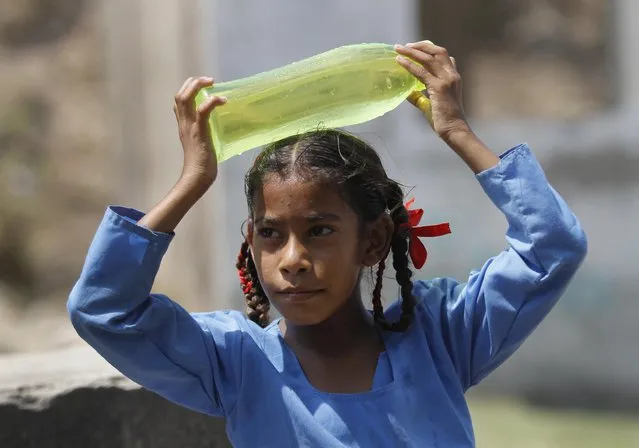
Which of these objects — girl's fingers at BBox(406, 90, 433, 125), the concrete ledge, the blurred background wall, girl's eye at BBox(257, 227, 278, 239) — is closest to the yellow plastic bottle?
girl's fingers at BBox(406, 90, 433, 125)

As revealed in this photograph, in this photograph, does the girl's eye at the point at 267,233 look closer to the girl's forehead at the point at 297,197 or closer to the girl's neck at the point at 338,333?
the girl's forehead at the point at 297,197

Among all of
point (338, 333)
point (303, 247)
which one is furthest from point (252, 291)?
point (303, 247)

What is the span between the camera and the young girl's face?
2.10m

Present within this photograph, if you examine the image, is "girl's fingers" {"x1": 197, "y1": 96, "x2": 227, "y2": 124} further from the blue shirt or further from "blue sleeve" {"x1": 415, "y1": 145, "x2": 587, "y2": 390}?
"blue sleeve" {"x1": 415, "y1": 145, "x2": 587, "y2": 390}

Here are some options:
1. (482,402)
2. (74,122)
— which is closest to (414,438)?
(482,402)

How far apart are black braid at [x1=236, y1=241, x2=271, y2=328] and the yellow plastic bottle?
0.93 feet

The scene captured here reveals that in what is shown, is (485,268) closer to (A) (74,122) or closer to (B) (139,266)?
(B) (139,266)

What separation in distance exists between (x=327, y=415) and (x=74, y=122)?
724 centimetres

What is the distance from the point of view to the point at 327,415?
209cm

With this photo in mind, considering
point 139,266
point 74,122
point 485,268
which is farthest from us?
point 74,122

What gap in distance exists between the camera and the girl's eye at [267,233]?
7.04 ft

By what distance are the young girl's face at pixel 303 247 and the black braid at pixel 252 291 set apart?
228 mm

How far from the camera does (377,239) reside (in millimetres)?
2314

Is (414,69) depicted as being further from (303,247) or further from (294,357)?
(294,357)
